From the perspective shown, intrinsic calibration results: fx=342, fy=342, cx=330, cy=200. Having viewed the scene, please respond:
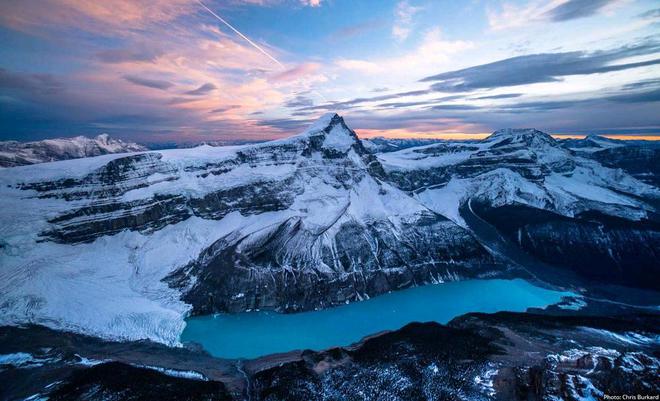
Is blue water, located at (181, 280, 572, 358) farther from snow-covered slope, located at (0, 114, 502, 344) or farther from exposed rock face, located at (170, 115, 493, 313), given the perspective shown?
snow-covered slope, located at (0, 114, 502, 344)

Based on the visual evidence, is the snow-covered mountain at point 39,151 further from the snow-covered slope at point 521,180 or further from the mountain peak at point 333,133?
the snow-covered slope at point 521,180

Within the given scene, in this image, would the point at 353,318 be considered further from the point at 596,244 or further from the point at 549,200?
the point at 549,200

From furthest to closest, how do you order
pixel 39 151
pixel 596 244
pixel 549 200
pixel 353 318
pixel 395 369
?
pixel 39 151 < pixel 549 200 < pixel 596 244 < pixel 353 318 < pixel 395 369

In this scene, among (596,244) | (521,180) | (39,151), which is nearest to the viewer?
(596,244)

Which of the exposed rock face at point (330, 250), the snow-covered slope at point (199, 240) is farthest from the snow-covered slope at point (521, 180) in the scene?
the snow-covered slope at point (199, 240)

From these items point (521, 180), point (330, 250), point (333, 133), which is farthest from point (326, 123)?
point (521, 180)

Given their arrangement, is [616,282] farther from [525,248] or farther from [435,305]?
[435,305]

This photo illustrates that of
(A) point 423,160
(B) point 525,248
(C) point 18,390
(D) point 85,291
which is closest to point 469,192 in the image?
(A) point 423,160

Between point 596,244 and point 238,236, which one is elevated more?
point 238,236

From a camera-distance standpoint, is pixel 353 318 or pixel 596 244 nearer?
pixel 353 318
